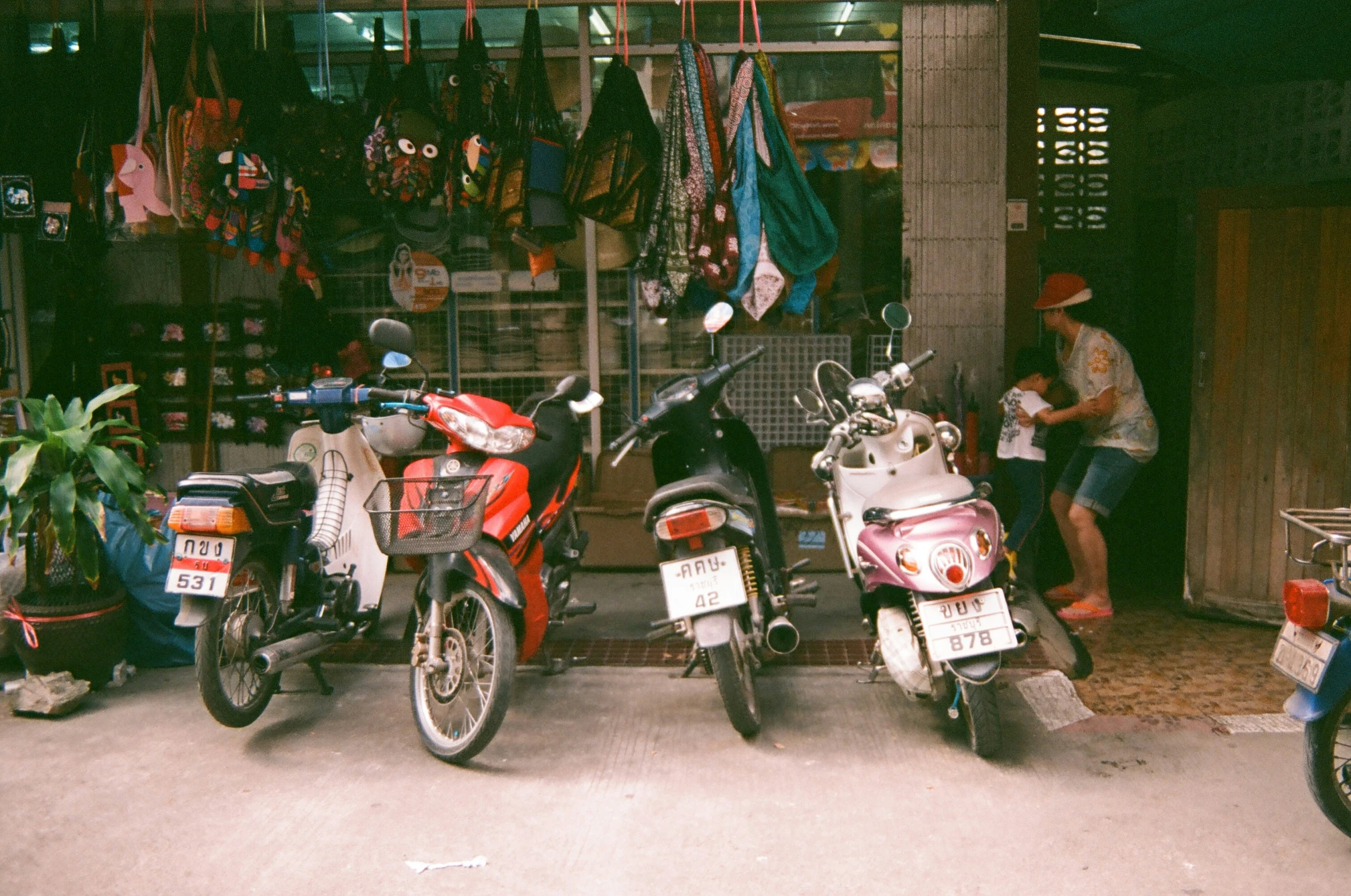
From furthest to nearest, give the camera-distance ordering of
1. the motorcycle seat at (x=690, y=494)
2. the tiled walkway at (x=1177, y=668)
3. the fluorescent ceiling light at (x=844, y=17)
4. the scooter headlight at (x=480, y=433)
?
the fluorescent ceiling light at (x=844, y=17) < the tiled walkway at (x=1177, y=668) < the scooter headlight at (x=480, y=433) < the motorcycle seat at (x=690, y=494)

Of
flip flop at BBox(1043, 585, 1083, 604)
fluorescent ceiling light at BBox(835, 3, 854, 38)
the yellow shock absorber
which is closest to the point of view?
the yellow shock absorber

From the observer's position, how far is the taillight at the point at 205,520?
4656 mm

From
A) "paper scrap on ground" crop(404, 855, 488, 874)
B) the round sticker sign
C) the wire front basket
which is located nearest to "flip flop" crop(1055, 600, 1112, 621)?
the wire front basket

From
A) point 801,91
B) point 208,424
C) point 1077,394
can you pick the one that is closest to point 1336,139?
point 1077,394

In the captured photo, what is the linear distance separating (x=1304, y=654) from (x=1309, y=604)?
18 centimetres

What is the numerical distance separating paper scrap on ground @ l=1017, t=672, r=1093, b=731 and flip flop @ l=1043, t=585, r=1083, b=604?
1390 mm

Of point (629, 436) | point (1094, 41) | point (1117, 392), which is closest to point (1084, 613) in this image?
point (1117, 392)

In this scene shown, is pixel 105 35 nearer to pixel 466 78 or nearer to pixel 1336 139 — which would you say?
pixel 466 78

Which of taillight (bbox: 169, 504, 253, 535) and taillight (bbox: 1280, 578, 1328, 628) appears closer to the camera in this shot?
taillight (bbox: 1280, 578, 1328, 628)

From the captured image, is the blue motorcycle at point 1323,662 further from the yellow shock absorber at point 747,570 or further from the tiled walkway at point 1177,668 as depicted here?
the yellow shock absorber at point 747,570

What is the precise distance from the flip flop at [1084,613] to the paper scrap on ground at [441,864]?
13.0ft

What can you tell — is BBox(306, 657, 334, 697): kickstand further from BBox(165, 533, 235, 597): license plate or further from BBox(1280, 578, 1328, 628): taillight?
BBox(1280, 578, 1328, 628): taillight

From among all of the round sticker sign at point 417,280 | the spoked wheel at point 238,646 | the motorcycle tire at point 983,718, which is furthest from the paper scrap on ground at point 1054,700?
the round sticker sign at point 417,280

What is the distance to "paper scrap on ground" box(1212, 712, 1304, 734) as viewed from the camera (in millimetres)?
4797
